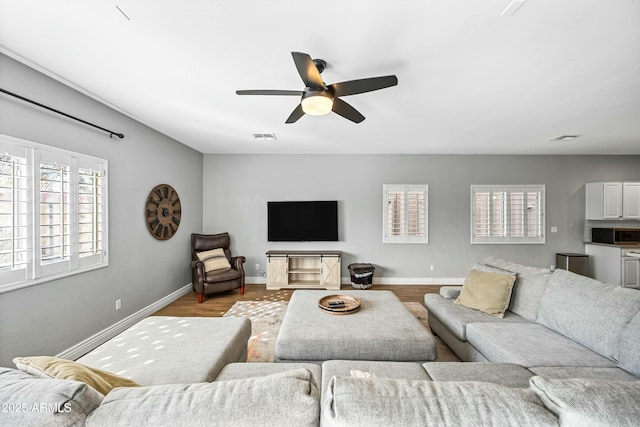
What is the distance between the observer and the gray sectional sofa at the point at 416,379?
0.71m

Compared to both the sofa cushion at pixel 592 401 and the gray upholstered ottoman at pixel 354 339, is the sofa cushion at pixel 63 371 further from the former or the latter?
the sofa cushion at pixel 592 401

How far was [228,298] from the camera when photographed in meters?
4.16

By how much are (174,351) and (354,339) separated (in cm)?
123

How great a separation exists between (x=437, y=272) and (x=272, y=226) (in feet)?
11.2

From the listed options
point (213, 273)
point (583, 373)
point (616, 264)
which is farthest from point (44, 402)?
point (616, 264)

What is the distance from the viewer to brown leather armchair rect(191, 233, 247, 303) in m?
3.98

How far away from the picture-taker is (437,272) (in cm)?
503

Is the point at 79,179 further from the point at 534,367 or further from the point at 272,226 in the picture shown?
the point at 534,367

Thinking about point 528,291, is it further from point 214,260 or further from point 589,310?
point 214,260

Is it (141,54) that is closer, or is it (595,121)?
(141,54)

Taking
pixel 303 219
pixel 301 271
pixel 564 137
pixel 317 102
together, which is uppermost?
pixel 564 137

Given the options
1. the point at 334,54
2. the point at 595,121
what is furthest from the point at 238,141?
the point at 595,121

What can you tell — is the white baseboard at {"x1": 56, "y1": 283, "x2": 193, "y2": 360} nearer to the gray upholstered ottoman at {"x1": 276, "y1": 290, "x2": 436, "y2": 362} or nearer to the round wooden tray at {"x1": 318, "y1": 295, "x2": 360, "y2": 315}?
the gray upholstered ottoman at {"x1": 276, "y1": 290, "x2": 436, "y2": 362}

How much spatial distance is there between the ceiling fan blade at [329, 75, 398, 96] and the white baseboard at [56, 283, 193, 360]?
3.39 m
